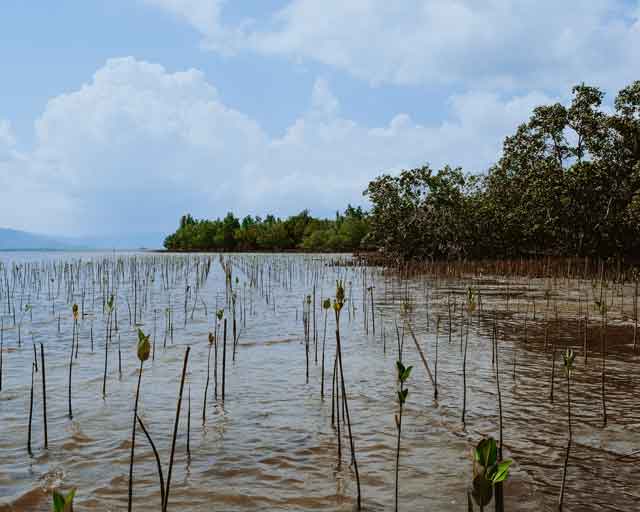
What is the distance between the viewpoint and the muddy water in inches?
136

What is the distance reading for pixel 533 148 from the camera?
89.2ft

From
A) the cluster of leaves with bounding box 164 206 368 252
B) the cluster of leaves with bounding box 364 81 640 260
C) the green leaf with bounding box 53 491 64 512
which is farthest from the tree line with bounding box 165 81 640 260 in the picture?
the cluster of leaves with bounding box 164 206 368 252

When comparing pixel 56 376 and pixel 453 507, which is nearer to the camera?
pixel 453 507

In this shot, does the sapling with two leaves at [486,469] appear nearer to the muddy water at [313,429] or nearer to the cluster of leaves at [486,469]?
the cluster of leaves at [486,469]

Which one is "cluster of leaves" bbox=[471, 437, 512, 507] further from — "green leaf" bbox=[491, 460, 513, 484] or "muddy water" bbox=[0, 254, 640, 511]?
"muddy water" bbox=[0, 254, 640, 511]

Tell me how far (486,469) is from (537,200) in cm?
2567

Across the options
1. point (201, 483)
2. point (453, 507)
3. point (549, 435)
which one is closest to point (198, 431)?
point (201, 483)

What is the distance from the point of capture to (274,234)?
3698 inches

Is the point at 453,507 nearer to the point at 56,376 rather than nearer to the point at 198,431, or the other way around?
the point at 198,431

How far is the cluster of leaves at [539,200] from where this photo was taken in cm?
2464

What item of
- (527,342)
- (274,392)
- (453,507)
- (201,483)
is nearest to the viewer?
(453,507)

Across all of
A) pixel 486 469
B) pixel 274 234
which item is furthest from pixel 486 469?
pixel 274 234

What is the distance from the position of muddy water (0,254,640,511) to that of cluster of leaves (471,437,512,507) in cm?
157

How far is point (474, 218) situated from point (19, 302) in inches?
998
